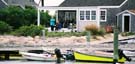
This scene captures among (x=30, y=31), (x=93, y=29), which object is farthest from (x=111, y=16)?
(x=30, y=31)

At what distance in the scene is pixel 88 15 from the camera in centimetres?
6241

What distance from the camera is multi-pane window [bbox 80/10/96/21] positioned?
62188 mm

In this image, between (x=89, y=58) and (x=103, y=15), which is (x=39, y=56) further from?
(x=103, y=15)

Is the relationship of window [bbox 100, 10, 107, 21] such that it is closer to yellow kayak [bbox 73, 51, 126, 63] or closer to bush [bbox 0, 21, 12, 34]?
bush [bbox 0, 21, 12, 34]

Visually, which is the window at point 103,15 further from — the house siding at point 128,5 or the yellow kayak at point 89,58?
the yellow kayak at point 89,58

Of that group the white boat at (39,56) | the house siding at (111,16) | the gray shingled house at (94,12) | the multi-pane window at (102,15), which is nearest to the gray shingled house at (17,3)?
the gray shingled house at (94,12)

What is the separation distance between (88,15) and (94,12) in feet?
2.83

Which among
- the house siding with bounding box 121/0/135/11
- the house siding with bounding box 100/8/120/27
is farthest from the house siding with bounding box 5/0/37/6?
the house siding with bounding box 121/0/135/11

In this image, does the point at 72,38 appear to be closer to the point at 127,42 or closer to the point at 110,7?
the point at 127,42

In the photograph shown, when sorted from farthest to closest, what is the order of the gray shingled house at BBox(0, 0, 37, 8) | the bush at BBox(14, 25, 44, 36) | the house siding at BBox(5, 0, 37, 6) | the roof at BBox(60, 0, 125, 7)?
1. the house siding at BBox(5, 0, 37, 6)
2. the gray shingled house at BBox(0, 0, 37, 8)
3. the roof at BBox(60, 0, 125, 7)
4. the bush at BBox(14, 25, 44, 36)

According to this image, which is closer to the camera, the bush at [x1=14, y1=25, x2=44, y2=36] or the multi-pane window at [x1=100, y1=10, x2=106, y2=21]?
the bush at [x1=14, y1=25, x2=44, y2=36]

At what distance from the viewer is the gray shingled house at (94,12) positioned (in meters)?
62.0

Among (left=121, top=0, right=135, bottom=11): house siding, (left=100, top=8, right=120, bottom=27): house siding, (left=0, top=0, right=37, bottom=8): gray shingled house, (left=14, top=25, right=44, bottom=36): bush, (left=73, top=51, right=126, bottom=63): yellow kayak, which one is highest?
(left=0, top=0, right=37, bottom=8): gray shingled house

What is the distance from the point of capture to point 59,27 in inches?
2458
